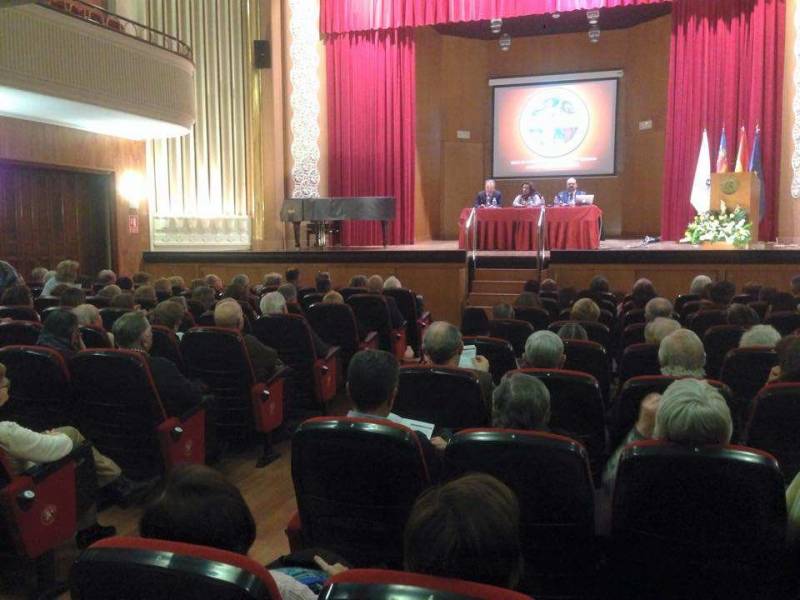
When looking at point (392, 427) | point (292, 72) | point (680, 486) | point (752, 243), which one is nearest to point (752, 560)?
→ point (680, 486)

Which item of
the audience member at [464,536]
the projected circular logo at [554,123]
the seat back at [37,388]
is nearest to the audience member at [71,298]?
the seat back at [37,388]

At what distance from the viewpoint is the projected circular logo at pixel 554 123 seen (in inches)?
546

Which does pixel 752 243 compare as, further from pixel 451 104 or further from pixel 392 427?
pixel 392 427

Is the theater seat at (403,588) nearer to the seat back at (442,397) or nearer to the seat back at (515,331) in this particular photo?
the seat back at (442,397)

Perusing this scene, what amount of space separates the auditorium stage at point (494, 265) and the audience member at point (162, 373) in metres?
6.02

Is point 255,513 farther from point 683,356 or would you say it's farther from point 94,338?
point 683,356

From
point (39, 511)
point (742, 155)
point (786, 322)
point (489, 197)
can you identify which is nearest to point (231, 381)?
point (39, 511)

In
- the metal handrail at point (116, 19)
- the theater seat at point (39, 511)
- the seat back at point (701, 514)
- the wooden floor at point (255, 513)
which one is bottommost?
the wooden floor at point (255, 513)

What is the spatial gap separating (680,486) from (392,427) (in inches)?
30.0

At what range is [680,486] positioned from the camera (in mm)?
1852

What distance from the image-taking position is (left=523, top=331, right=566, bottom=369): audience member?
3.18 m

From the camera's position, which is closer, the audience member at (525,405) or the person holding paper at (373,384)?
the audience member at (525,405)

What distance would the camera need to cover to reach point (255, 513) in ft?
11.6

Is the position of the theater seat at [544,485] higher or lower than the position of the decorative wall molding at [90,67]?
lower
